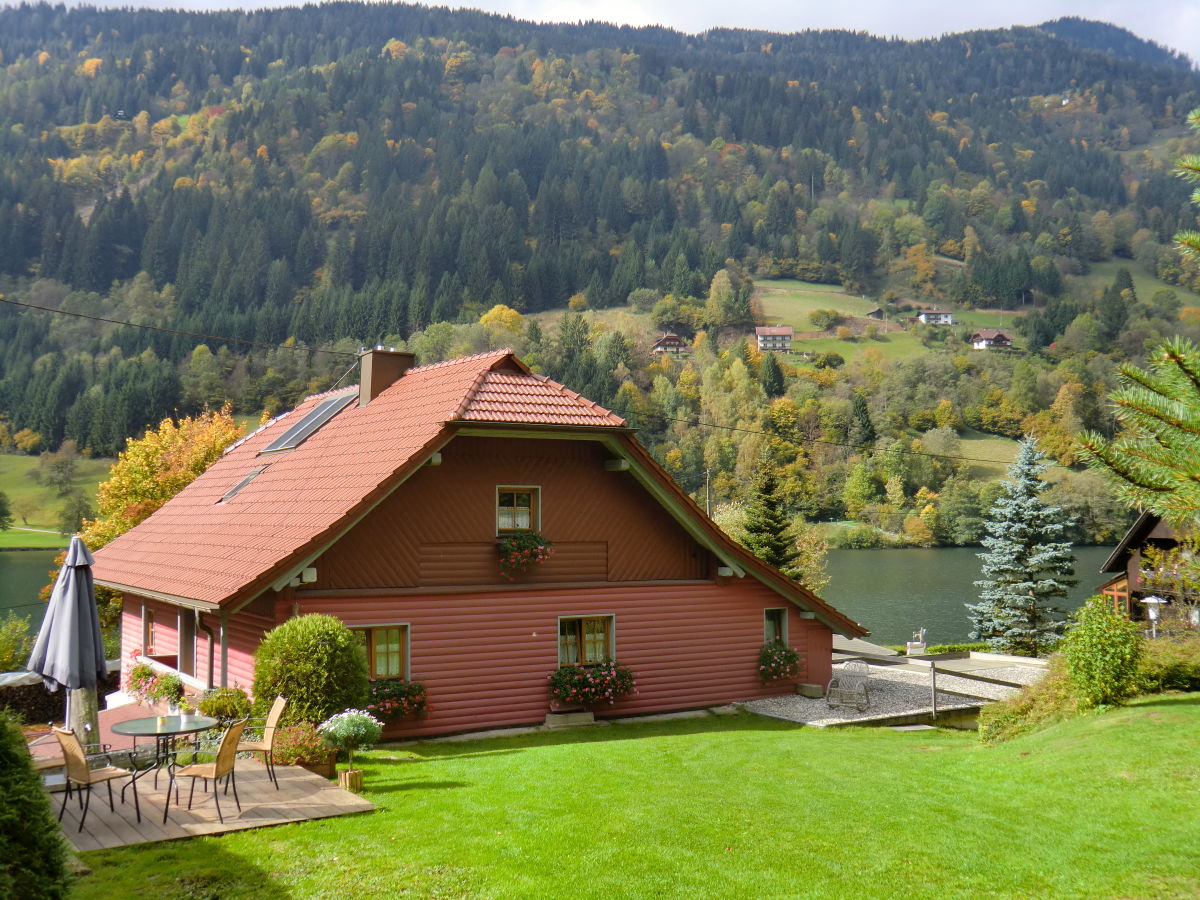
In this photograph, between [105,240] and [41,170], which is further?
[41,170]

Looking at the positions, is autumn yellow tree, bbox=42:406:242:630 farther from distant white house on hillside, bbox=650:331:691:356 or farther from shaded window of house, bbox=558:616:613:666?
distant white house on hillside, bbox=650:331:691:356

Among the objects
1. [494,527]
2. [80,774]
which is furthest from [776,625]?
[80,774]

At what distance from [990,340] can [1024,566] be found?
386ft

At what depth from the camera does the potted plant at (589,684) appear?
728 inches

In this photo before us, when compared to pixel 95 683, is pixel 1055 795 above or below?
below

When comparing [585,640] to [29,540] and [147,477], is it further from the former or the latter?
[29,540]

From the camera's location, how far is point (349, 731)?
41.3 feet

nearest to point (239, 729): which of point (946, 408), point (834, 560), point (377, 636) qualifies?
point (377, 636)

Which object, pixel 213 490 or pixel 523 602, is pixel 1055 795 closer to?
pixel 523 602

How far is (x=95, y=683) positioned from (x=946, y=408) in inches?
4478

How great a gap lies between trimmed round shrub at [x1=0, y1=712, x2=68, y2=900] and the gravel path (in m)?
15.1

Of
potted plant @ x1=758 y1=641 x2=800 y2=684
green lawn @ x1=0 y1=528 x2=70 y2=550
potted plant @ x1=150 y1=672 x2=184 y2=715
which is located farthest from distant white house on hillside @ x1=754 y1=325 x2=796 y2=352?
potted plant @ x1=150 y1=672 x2=184 y2=715

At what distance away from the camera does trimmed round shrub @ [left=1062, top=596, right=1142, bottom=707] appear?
14.9 metres

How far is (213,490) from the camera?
78.4 feet
